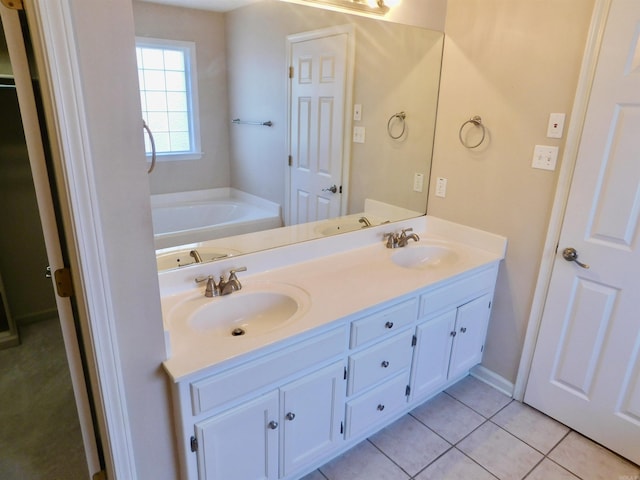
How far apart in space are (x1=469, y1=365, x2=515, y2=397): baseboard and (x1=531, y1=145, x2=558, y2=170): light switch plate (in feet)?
4.09

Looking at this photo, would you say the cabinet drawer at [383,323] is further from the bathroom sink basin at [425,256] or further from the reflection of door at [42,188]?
the reflection of door at [42,188]

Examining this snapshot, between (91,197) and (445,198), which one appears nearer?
(91,197)

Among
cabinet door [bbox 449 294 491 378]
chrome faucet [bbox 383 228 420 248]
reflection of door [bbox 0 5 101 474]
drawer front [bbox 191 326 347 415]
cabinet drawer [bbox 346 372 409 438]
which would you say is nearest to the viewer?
reflection of door [bbox 0 5 101 474]

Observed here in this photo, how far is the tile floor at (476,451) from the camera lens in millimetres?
1853

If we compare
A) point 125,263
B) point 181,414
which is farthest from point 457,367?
point 125,263

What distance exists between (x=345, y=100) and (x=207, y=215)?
3.15 feet

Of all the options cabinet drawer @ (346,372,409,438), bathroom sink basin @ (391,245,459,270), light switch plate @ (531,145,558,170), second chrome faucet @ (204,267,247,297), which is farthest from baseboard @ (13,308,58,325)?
light switch plate @ (531,145,558,170)

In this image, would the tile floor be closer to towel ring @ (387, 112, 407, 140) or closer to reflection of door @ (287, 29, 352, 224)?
reflection of door @ (287, 29, 352, 224)

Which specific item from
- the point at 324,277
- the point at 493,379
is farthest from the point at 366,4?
the point at 493,379

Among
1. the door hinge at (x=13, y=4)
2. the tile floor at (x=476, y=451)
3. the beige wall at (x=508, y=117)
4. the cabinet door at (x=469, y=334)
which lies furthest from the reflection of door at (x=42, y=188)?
the beige wall at (x=508, y=117)

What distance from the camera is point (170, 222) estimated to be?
68.7 inches

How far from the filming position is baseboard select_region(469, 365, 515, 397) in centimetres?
238

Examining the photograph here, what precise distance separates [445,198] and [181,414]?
6.30 feet

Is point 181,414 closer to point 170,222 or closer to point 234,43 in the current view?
point 170,222
